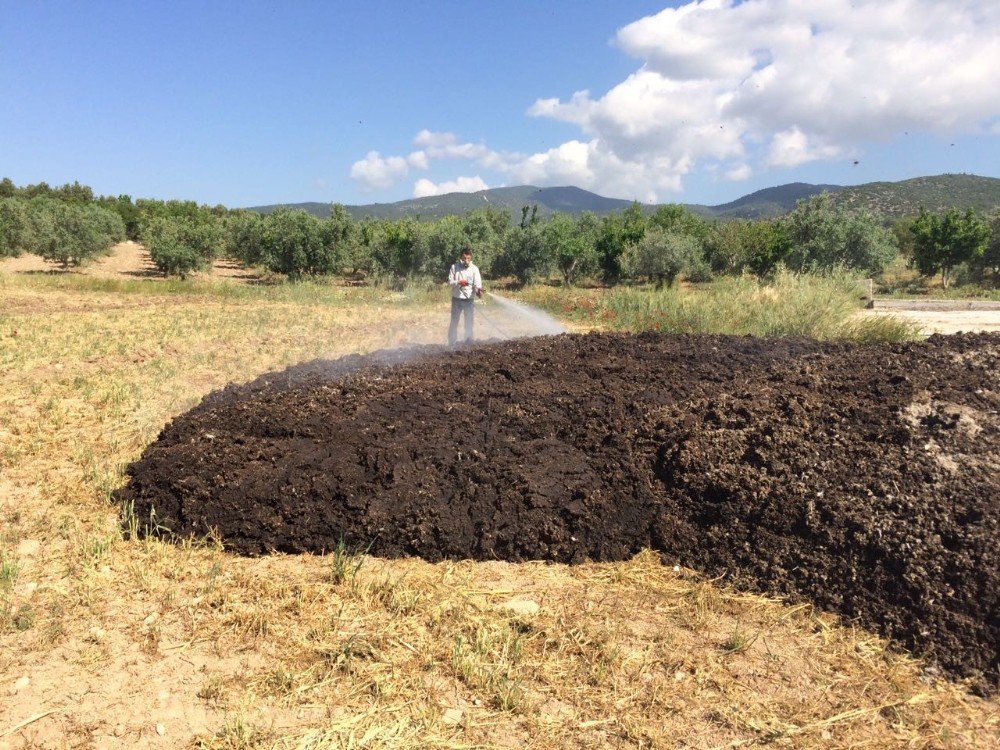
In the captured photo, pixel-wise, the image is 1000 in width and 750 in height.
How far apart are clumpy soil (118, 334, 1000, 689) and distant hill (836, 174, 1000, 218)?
61.2m

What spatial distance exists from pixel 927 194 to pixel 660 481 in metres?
75.5

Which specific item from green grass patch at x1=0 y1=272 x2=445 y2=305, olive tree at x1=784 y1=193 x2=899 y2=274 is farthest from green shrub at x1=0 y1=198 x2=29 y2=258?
olive tree at x1=784 y1=193 x2=899 y2=274

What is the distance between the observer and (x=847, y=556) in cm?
335

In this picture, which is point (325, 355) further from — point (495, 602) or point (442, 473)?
point (495, 602)

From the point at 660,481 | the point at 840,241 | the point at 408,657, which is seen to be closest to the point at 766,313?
the point at 660,481

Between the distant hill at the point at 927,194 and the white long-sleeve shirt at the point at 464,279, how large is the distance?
57988 millimetres

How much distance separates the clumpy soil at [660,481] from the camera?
3.25 meters

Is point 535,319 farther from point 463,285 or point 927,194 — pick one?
point 927,194

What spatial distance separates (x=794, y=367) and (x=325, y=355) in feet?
22.0

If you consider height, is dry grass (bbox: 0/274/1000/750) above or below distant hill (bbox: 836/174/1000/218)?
below

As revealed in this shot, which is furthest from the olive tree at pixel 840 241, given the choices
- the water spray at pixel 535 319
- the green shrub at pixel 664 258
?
the water spray at pixel 535 319

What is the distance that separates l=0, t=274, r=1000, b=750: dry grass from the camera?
2463mm

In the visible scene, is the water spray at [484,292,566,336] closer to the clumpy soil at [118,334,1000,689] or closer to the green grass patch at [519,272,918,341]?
the green grass patch at [519,272,918,341]

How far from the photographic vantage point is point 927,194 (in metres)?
64.1
